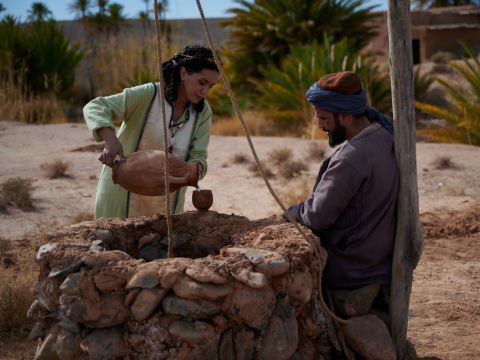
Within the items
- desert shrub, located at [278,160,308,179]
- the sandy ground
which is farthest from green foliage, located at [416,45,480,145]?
desert shrub, located at [278,160,308,179]

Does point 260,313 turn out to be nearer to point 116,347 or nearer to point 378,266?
point 116,347

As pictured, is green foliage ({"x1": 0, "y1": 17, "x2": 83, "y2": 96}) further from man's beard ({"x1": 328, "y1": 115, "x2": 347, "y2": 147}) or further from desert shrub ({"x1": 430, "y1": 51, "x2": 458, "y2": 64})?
man's beard ({"x1": 328, "y1": 115, "x2": 347, "y2": 147})

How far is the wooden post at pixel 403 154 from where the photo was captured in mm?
3506

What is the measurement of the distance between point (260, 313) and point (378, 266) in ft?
2.74

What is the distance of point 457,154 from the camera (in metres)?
10.1

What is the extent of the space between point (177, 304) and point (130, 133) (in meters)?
1.45

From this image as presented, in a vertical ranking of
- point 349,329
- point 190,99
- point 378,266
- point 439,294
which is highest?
point 190,99

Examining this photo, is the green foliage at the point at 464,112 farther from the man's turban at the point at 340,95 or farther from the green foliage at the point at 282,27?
the man's turban at the point at 340,95

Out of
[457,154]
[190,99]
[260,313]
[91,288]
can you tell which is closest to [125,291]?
[91,288]

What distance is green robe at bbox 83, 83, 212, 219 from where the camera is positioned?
13.4 ft

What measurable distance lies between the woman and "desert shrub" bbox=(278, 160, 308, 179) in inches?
206

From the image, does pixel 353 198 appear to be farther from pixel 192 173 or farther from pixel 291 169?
pixel 291 169

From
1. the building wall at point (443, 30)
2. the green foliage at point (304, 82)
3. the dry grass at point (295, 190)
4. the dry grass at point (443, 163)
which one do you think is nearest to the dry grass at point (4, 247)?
the dry grass at point (295, 190)

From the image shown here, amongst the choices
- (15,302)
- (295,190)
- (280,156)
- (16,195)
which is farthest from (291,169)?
(15,302)
